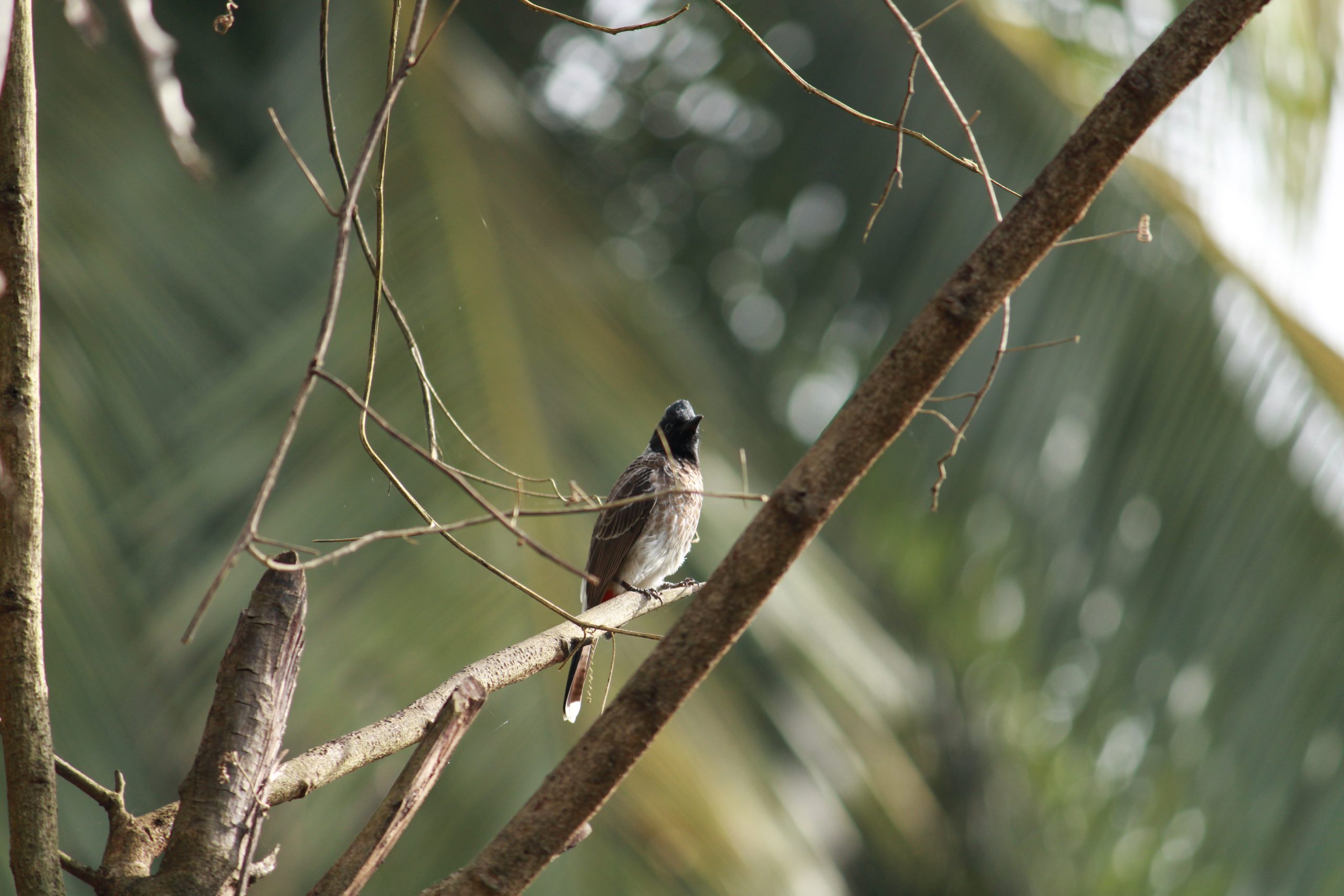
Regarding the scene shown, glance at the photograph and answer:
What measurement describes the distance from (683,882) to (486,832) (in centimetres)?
60

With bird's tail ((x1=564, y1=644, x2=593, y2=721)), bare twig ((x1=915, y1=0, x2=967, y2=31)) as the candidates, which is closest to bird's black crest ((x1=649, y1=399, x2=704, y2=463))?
bird's tail ((x1=564, y1=644, x2=593, y2=721))

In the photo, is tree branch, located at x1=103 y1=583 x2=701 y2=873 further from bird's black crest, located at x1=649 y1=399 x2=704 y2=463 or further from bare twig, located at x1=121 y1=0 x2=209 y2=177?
bird's black crest, located at x1=649 y1=399 x2=704 y2=463

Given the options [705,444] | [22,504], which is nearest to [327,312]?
[22,504]

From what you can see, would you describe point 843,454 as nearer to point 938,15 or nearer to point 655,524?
point 938,15

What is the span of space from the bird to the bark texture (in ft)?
10.2

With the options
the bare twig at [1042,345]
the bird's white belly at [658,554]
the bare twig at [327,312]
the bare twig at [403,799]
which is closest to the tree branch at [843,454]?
the bare twig at [403,799]

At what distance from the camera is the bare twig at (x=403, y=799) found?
1.52 meters

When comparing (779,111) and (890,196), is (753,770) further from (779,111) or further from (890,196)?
(779,111)

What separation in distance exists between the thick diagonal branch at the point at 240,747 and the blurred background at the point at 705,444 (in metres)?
1.67

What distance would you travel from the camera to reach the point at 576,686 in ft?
13.0

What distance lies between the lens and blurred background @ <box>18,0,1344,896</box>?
3.49 m

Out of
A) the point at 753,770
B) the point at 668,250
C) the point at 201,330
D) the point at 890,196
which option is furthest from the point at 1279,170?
the point at 668,250

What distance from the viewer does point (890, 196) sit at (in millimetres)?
6301

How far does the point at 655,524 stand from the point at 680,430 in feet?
1.45
